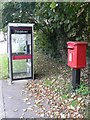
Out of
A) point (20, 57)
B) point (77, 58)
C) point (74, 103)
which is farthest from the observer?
point (20, 57)

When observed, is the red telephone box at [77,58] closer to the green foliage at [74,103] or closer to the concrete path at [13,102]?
the green foliage at [74,103]

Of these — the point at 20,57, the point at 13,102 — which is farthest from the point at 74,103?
the point at 20,57

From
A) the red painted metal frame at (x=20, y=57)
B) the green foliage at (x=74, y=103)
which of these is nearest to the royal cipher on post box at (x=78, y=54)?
the green foliage at (x=74, y=103)

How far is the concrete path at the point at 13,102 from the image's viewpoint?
Result: 4.59m

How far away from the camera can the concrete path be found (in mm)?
4593

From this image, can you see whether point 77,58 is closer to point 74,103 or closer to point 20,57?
point 74,103

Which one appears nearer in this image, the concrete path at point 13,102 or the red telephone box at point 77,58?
the concrete path at point 13,102

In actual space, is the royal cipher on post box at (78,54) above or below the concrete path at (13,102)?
above

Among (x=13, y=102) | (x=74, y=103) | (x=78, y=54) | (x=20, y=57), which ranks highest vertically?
(x=78, y=54)

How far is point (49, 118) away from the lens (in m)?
4.26

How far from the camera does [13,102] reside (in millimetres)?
5445

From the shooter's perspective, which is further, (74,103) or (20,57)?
(20,57)

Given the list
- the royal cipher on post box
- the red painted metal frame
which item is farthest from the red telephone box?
the red painted metal frame

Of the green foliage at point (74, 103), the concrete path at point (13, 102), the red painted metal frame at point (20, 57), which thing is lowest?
the concrete path at point (13, 102)
